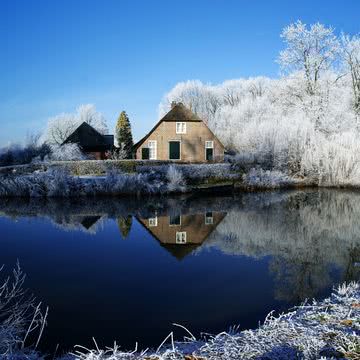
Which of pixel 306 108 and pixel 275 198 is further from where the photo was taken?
pixel 306 108

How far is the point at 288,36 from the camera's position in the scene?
94.5 feet

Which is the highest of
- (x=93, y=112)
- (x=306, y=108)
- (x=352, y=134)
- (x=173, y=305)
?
(x=93, y=112)

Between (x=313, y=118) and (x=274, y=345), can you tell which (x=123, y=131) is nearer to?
(x=313, y=118)

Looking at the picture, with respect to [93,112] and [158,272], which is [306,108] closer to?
[158,272]

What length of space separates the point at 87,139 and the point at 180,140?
32.3ft

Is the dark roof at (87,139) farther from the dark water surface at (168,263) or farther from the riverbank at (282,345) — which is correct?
the riverbank at (282,345)

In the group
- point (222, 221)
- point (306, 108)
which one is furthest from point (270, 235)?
point (306, 108)

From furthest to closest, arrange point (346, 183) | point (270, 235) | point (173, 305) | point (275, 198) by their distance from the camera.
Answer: point (346, 183), point (275, 198), point (270, 235), point (173, 305)

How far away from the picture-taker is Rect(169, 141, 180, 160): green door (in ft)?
104

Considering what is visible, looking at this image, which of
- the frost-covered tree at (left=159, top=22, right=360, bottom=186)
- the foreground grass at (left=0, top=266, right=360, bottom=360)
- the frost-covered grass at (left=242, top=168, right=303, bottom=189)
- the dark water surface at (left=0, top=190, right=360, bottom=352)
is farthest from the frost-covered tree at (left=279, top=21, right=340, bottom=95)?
the foreground grass at (left=0, top=266, right=360, bottom=360)

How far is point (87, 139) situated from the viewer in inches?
1403

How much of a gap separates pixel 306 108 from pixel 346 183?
23.2 ft

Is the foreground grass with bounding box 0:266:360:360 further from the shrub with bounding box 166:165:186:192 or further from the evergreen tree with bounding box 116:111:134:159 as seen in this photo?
the evergreen tree with bounding box 116:111:134:159

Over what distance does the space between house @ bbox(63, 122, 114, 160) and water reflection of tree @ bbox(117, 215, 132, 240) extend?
2070 centimetres
